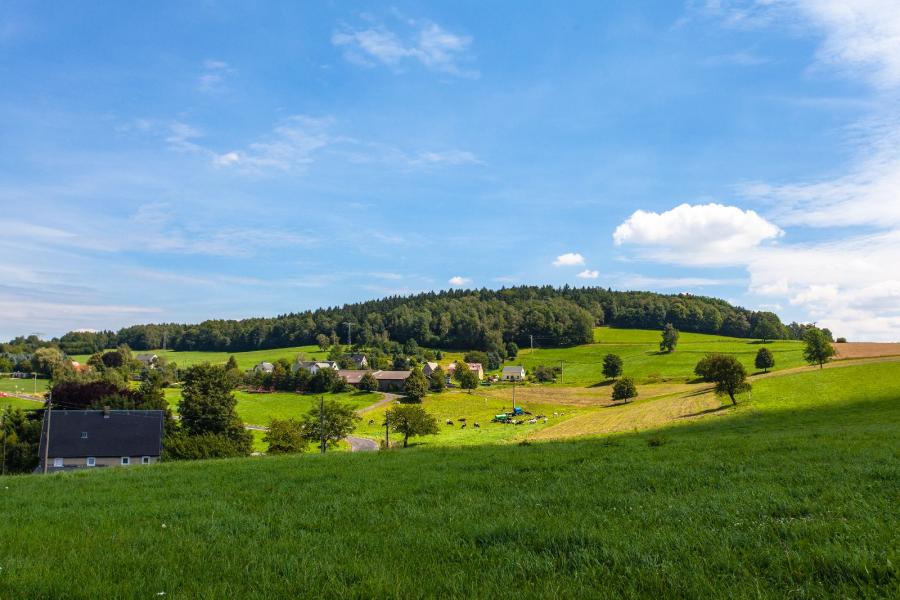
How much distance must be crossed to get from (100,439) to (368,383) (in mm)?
80980

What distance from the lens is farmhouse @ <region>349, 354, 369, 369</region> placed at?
185 metres

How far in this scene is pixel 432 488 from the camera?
12.7 m

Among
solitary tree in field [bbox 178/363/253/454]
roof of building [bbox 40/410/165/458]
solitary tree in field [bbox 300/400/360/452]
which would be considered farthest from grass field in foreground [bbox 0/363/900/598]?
solitary tree in field [bbox 178/363/253/454]

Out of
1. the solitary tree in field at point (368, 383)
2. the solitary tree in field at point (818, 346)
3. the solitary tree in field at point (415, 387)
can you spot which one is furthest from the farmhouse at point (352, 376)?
the solitary tree in field at point (818, 346)

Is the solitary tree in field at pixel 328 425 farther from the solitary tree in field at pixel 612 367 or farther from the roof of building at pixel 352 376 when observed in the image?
the solitary tree in field at pixel 612 367

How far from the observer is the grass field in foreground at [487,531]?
5781 mm

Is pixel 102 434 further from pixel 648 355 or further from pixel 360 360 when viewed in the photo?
pixel 648 355

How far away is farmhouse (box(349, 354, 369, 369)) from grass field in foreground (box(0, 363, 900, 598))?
558ft

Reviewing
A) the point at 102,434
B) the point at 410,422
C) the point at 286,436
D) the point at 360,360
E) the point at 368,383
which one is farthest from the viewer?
the point at 360,360

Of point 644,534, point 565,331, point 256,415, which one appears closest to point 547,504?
point 644,534

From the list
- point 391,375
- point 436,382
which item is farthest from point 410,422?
point 391,375

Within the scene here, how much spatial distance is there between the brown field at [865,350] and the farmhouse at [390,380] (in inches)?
4194

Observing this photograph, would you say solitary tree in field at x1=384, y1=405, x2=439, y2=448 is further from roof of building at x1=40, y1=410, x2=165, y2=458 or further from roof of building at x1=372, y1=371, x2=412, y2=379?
roof of building at x1=372, y1=371, x2=412, y2=379

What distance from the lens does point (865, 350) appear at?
113250 millimetres
